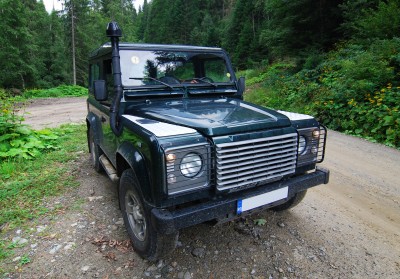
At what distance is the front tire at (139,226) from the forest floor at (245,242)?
0.62 feet

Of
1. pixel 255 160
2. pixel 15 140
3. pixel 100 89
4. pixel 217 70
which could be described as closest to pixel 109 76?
pixel 100 89

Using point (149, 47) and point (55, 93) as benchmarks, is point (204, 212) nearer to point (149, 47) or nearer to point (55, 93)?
point (149, 47)

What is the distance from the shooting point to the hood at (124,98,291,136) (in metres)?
2.38

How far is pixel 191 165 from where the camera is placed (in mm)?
2238

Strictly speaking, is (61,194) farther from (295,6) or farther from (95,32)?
(95,32)

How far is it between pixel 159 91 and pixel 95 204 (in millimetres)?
1834

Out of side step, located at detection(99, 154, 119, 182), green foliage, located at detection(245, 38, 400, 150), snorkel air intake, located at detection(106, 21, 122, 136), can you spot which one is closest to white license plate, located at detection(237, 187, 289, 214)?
snorkel air intake, located at detection(106, 21, 122, 136)

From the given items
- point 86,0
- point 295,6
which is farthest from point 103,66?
point 86,0

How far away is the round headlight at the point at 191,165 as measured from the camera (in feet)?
7.24

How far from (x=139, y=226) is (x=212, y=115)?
4.36 ft

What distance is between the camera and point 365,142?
6.69 meters

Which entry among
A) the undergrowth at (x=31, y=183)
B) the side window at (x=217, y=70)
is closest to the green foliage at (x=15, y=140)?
the undergrowth at (x=31, y=183)

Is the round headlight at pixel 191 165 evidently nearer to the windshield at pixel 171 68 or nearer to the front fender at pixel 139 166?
the front fender at pixel 139 166

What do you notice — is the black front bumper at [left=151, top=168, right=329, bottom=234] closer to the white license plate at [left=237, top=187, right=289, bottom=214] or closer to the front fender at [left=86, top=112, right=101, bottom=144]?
the white license plate at [left=237, top=187, right=289, bottom=214]
